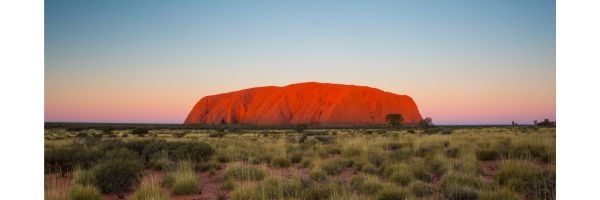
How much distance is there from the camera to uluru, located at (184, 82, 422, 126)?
90.2m

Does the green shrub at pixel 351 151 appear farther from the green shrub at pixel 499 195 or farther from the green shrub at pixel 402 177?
the green shrub at pixel 499 195

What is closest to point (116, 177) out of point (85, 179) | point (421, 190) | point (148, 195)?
point (85, 179)

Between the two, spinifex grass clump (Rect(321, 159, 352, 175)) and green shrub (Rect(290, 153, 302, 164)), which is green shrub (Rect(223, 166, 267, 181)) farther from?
green shrub (Rect(290, 153, 302, 164))

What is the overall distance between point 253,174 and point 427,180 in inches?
143

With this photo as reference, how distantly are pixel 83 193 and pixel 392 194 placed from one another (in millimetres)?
5059

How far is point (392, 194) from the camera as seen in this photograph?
248 inches

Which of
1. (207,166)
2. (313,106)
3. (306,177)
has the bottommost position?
(207,166)

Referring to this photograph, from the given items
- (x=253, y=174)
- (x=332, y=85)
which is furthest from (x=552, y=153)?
(x=332, y=85)

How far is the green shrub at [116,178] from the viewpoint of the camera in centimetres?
751

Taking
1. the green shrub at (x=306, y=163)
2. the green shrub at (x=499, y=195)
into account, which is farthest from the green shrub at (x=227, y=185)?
the green shrub at (x=499, y=195)

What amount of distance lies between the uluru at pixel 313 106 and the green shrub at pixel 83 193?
265 feet
